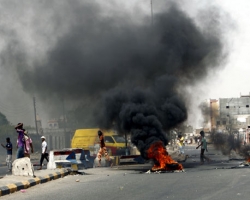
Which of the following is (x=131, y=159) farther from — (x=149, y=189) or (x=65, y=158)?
(x=149, y=189)

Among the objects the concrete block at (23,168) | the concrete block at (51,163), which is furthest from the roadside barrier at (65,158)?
the concrete block at (23,168)

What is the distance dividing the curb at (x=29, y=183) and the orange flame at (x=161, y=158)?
332 centimetres

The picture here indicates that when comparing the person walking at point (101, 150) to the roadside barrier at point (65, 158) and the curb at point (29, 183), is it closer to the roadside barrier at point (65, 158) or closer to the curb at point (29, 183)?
the roadside barrier at point (65, 158)

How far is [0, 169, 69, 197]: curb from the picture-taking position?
47.2 ft

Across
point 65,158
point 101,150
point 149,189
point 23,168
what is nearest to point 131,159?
point 101,150

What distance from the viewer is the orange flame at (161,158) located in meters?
21.1

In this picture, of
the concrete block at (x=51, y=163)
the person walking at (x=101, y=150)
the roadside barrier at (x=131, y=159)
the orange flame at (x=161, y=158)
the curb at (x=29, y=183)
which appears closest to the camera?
the curb at (x=29, y=183)

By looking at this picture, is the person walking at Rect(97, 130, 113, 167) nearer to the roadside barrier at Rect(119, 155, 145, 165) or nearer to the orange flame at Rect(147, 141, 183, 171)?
the roadside barrier at Rect(119, 155, 145, 165)

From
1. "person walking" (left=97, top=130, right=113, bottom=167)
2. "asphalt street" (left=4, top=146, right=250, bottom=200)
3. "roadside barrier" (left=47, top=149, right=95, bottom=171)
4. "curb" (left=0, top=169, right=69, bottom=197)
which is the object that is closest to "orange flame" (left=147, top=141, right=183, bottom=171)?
"asphalt street" (left=4, top=146, right=250, bottom=200)

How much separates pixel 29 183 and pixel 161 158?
6606 millimetres

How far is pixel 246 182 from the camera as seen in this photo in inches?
597

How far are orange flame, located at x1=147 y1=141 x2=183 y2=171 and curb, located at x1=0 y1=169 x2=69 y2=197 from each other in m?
3.32

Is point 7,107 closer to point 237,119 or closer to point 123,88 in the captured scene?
point 123,88

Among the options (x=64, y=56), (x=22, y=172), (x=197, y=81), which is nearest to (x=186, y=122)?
(x=197, y=81)
